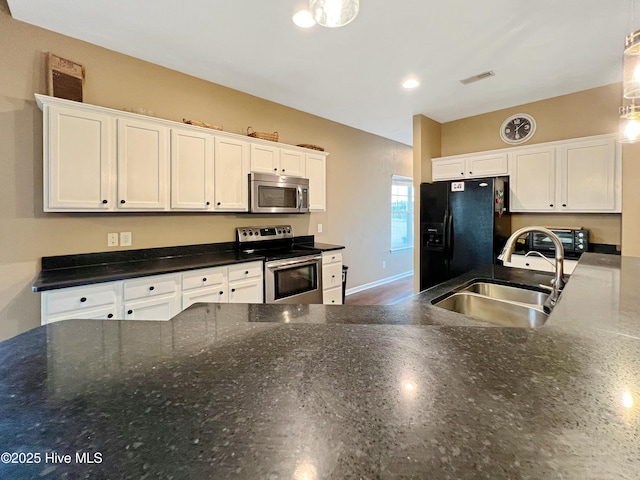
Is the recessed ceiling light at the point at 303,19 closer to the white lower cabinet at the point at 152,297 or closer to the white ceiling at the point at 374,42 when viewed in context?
the white ceiling at the point at 374,42

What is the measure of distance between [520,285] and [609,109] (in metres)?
3.05

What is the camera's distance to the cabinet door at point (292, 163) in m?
3.54

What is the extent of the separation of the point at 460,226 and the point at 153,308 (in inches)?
137

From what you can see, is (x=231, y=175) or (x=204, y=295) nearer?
(x=204, y=295)

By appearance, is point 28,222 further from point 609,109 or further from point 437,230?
point 609,109

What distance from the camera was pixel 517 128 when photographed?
154 inches

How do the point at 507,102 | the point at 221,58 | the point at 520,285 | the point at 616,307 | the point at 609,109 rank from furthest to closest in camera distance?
1. the point at 507,102
2. the point at 609,109
3. the point at 221,58
4. the point at 520,285
5. the point at 616,307

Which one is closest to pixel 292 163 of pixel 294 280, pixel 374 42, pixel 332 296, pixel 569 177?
pixel 294 280

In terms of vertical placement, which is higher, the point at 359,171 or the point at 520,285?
the point at 359,171

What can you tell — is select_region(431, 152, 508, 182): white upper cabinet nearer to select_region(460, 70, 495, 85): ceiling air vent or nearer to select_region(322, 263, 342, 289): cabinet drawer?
select_region(460, 70, 495, 85): ceiling air vent

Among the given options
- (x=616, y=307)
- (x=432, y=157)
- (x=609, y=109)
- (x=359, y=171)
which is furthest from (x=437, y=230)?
(x=616, y=307)

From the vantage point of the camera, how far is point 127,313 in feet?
7.25

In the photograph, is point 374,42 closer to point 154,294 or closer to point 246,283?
point 246,283

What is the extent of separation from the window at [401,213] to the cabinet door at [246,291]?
140 inches
